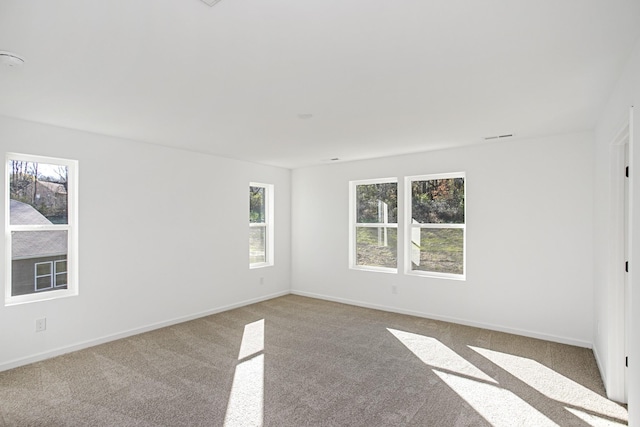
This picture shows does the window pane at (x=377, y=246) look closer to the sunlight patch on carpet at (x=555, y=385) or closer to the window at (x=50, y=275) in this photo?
the sunlight patch on carpet at (x=555, y=385)

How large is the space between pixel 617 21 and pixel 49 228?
4870mm

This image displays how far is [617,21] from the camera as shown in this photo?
1.70 metres

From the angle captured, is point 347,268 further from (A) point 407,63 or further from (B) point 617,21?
(B) point 617,21

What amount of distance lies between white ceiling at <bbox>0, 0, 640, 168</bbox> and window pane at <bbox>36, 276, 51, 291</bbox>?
1613 millimetres

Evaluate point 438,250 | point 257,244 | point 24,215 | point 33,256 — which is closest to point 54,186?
point 24,215

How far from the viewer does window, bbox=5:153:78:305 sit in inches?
132

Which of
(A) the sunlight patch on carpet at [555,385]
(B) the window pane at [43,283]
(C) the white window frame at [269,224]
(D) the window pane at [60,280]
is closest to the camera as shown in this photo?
(A) the sunlight patch on carpet at [555,385]

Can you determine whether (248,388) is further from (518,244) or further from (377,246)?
(518,244)

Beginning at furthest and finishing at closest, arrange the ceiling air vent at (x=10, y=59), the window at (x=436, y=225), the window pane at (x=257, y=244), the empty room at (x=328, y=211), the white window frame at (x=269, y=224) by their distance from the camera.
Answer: the white window frame at (x=269, y=224) < the window pane at (x=257, y=244) < the window at (x=436, y=225) < the ceiling air vent at (x=10, y=59) < the empty room at (x=328, y=211)

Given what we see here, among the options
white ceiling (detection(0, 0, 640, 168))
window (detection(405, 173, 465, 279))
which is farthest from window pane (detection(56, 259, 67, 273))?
window (detection(405, 173, 465, 279))

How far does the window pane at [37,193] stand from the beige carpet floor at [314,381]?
4.77ft

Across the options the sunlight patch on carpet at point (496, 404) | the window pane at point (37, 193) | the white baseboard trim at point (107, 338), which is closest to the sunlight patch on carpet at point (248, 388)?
the white baseboard trim at point (107, 338)

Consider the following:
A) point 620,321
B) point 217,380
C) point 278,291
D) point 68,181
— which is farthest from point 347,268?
point 68,181

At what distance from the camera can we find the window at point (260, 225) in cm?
589
